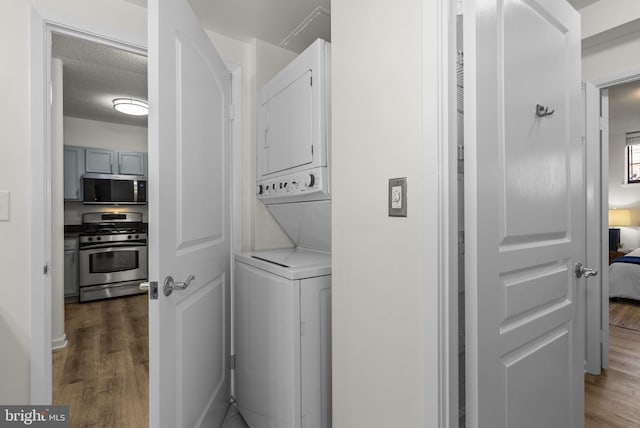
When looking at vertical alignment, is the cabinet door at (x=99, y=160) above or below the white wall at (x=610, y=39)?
below

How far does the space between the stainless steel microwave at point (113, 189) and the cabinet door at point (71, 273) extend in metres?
0.83

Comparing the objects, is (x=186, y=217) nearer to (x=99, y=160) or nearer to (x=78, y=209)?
(x=99, y=160)

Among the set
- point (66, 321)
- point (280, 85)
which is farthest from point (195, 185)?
point (66, 321)

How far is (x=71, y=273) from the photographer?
13.7 feet

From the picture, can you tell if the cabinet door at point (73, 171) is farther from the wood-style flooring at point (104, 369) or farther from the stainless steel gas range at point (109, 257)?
the wood-style flooring at point (104, 369)

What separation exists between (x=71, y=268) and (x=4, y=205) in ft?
10.8

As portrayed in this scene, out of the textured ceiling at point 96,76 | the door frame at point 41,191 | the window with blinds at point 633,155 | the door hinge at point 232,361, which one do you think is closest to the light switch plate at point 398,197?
the door hinge at point 232,361

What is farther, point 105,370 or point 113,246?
point 113,246

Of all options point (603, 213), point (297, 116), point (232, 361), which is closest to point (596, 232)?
point (603, 213)

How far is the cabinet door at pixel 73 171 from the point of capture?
14.5 ft

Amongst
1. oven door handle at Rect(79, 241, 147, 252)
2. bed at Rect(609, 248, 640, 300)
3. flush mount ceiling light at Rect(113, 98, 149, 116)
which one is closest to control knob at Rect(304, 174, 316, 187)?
flush mount ceiling light at Rect(113, 98, 149, 116)

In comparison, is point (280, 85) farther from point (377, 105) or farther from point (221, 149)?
point (377, 105)

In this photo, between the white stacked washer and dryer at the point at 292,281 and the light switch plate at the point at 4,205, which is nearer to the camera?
the white stacked washer and dryer at the point at 292,281

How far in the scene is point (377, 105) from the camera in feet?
3.47
